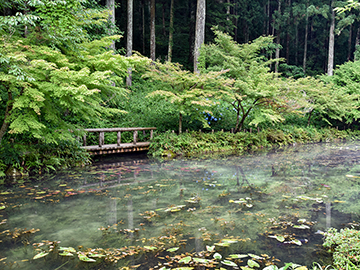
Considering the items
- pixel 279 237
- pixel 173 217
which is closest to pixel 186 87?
pixel 173 217

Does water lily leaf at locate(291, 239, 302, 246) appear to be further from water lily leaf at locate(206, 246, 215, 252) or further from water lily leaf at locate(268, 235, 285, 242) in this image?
water lily leaf at locate(206, 246, 215, 252)

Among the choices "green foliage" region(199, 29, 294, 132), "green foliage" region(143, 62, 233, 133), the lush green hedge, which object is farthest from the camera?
"green foliage" region(199, 29, 294, 132)

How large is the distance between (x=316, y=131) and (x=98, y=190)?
15.6 m

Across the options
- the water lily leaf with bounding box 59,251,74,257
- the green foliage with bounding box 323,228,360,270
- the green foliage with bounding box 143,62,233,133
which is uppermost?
the green foliage with bounding box 143,62,233,133

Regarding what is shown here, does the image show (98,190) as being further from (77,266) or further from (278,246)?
(278,246)

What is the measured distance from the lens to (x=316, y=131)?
56.5 feet

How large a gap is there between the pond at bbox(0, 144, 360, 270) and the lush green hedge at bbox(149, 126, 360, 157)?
290 centimetres

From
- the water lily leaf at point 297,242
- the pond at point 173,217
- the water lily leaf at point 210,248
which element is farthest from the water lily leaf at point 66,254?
the water lily leaf at point 297,242

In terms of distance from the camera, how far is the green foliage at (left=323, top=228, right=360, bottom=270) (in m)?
2.92

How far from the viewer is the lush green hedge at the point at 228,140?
10.9m

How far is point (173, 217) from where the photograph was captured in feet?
14.7

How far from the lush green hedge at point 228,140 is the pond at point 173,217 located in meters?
2.90

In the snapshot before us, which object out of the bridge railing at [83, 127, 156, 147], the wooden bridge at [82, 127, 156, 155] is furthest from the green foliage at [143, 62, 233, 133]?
the wooden bridge at [82, 127, 156, 155]

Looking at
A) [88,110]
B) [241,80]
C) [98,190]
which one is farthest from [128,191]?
[241,80]
